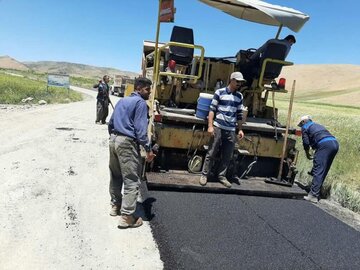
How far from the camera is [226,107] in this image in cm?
603

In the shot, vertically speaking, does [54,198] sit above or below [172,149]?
below

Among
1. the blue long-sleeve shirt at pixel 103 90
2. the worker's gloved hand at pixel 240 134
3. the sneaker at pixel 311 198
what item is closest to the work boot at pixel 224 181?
the worker's gloved hand at pixel 240 134

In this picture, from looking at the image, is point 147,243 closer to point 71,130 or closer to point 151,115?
point 151,115

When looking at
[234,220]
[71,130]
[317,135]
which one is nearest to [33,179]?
[234,220]

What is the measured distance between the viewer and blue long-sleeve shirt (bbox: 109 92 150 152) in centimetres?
452

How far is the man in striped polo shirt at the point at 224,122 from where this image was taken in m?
6.03

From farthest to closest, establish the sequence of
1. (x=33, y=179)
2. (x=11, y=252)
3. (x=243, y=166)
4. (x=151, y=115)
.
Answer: (x=243, y=166)
(x=151, y=115)
(x=33, y=179)
(x=11, y=252)

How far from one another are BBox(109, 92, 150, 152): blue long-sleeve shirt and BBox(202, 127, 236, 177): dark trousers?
178cm

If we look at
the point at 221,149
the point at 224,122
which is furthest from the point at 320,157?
the point at 224,122

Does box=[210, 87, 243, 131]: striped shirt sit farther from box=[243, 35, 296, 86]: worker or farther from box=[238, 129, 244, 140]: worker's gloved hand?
box=[243, 35, 296, 86]: worker

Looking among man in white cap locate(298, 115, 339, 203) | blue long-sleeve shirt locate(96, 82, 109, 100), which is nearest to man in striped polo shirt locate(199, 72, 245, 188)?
man in white cap locate(298, 115, 339, 203)

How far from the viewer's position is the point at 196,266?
369cm

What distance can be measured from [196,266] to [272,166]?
12.1 feet

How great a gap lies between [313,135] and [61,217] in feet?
14.4
